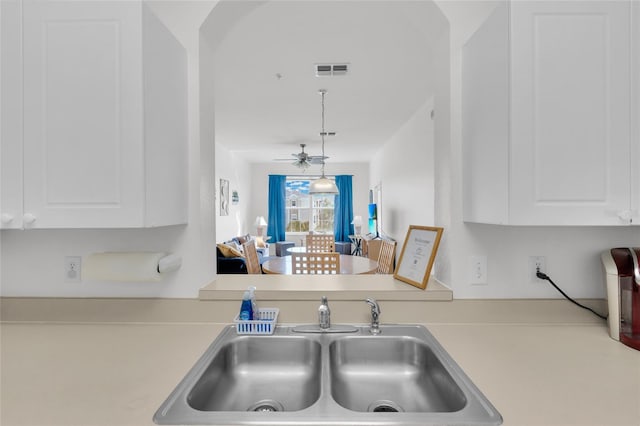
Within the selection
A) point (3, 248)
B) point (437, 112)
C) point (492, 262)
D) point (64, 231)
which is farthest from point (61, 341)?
point (437, 112)

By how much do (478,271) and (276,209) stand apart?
686 centimetres

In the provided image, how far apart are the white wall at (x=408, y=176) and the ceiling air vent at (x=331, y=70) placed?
46.3 inches

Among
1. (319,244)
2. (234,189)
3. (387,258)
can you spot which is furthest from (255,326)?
(234,189)

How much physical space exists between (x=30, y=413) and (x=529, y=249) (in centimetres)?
173

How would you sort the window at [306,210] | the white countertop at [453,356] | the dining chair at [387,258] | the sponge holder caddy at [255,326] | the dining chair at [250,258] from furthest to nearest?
the window at [306,210]
the dining chair at [387,258]
the dining chair at [250,258]
the sponge holder caddy at [255,326]
the white countertop at [453,356]

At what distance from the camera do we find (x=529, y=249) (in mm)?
1320

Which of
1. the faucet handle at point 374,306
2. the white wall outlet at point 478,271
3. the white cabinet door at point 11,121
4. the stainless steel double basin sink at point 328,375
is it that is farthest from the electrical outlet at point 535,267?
the white cabinet door at point 11,121

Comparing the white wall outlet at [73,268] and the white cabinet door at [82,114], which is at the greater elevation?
the white cabinet door at [82,114]

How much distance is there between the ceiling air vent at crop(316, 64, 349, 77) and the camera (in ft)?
8.78

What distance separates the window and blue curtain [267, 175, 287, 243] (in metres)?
0.22

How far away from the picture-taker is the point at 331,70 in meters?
2.74

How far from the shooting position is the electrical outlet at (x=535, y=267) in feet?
4.32

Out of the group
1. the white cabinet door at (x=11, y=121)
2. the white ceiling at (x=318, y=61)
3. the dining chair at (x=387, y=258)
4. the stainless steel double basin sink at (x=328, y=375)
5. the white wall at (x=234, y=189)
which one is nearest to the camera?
the stainless steel double basin sink at (x=328, y=375)

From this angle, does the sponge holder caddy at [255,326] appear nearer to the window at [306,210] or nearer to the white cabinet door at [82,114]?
the white cabinet door at [82,114]
